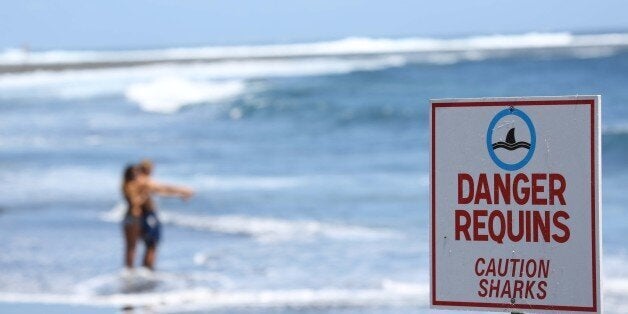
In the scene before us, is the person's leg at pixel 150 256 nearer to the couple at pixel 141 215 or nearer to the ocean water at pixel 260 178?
the couple at pixel 141 215

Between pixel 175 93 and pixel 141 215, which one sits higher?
pixel 175 93

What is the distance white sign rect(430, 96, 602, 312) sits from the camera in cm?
274

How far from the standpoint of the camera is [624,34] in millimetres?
65688

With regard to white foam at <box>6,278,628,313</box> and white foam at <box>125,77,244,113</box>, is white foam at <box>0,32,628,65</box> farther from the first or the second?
white foam at <box>6,278,628,313</box>

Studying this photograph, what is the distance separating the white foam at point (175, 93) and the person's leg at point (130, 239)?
2435 centimetres

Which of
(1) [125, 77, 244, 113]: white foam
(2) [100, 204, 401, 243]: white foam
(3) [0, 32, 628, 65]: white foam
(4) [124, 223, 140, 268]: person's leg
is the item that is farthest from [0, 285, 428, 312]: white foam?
(3) [0, 32, 628, 65]: white foam

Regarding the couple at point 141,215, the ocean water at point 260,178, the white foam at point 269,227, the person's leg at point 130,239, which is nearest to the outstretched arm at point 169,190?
the couple at point 141,215

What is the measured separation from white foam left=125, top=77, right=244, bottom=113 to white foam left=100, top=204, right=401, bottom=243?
1959 centimetres

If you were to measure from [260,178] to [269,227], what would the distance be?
251 inches

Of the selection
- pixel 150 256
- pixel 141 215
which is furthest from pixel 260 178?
pixel 150 256

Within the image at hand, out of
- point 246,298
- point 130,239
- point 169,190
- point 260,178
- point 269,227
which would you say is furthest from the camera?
point 260,178

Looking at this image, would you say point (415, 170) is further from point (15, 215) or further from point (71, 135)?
point (71, 135)

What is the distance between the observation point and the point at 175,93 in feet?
141

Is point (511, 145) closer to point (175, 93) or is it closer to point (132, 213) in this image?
point (132, 213)
